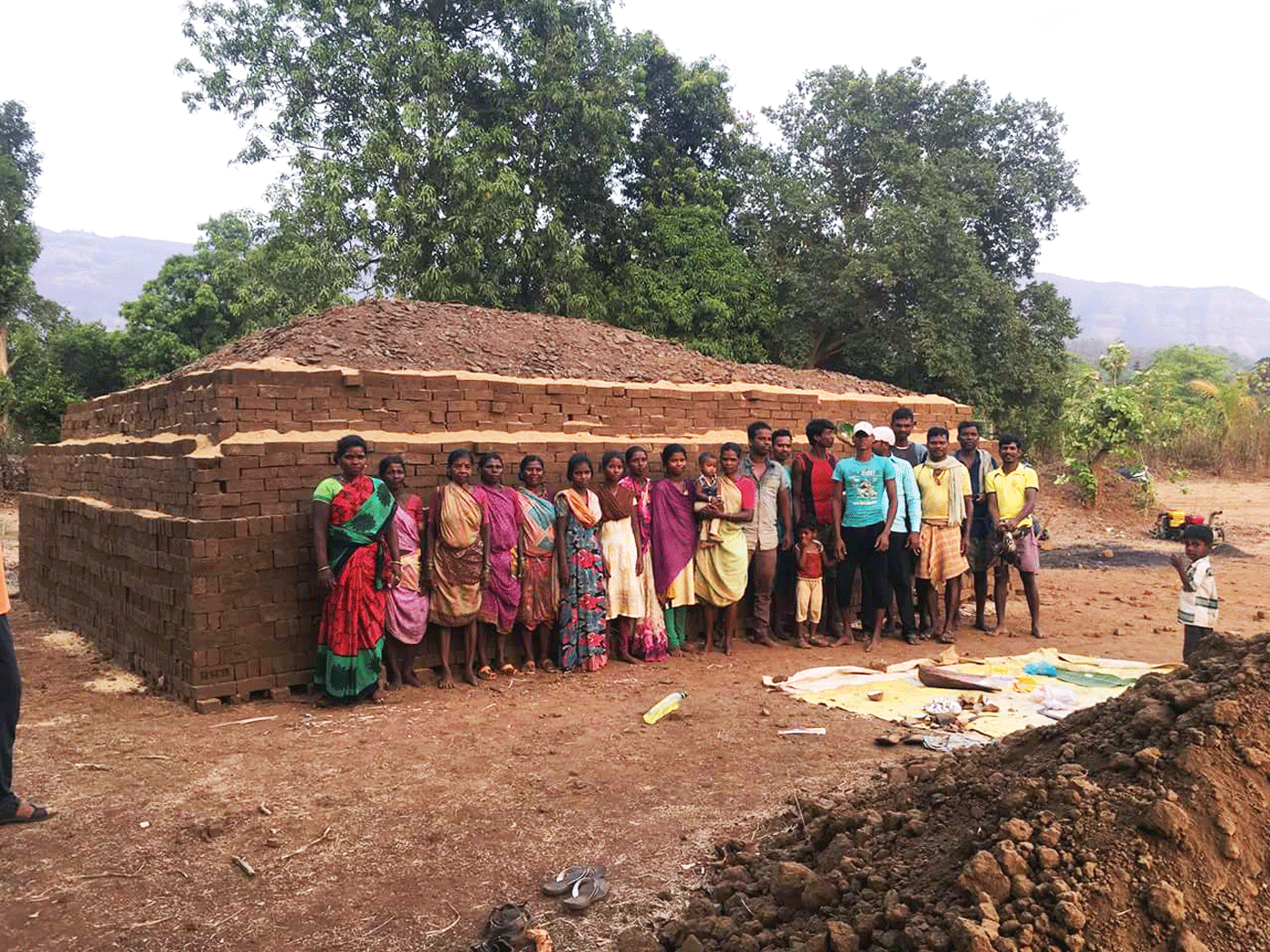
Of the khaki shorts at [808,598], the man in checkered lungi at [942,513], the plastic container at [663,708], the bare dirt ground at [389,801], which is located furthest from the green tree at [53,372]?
the man in checkered lungi at [942,513]

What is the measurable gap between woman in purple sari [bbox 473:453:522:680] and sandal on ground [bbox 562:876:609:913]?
10.7ft

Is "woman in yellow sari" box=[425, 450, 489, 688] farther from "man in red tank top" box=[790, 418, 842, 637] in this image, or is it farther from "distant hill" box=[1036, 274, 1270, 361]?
"distant hill" box=[1036, 274, 1270, 361]

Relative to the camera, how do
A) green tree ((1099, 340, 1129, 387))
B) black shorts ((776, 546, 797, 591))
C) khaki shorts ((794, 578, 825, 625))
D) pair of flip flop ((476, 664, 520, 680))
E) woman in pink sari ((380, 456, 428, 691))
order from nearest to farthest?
woman in pink sari ((380, 456, 428, 691)) < pair of flip flop ((476, 664, 520, 680)) < khaki shorts ((794, 578, 825, 625)) < black shorts ((776, 546, 797, 591)) < green tree ((1099, 340, 1129, 387))

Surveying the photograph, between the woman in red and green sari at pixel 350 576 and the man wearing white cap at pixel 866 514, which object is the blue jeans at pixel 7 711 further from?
the man wearing white cap at pixel 866 514

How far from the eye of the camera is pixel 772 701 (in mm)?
5793

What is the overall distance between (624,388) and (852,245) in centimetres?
1085

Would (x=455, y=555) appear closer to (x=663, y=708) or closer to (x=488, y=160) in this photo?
(x=663, y=708)

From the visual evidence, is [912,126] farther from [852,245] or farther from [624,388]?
[624,388]

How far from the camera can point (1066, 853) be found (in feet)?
8.09

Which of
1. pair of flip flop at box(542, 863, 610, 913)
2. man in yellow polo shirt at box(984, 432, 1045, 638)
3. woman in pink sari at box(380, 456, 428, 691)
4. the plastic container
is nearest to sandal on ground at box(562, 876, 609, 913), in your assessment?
pair of flip flop at box(542, 863, 610, 913)

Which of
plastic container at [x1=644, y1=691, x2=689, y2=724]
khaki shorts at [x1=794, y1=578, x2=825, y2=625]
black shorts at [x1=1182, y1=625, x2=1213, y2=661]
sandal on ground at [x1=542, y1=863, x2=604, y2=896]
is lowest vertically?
plastic container at [x1=644, y1=691, x2=689, y2=724]

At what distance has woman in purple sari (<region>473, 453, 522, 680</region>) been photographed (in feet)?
20.7

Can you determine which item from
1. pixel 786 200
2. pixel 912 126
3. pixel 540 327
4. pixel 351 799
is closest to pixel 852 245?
pixel 786 200

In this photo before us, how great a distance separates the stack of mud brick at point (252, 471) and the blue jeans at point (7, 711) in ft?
4.93
